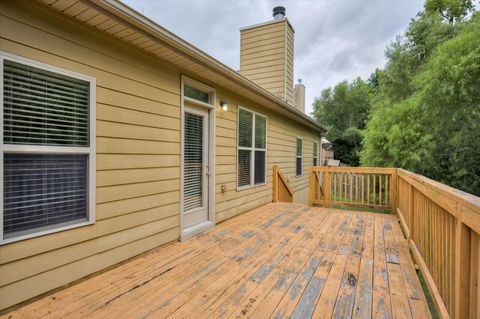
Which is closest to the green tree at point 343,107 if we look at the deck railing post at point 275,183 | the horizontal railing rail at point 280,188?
the horizontal railing rail at point 280,188

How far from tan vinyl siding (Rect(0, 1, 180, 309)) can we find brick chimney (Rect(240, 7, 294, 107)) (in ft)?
16.0

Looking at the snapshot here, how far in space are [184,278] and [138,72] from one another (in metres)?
2.20

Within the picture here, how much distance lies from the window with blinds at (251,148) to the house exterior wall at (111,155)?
6.10 ft

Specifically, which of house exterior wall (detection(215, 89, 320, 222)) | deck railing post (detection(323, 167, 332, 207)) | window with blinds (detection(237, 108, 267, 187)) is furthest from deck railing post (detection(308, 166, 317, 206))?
window with blinds (detection(237, 108, 267, 187))

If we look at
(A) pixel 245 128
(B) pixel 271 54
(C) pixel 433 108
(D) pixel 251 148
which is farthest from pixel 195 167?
(C) pixel 433 108

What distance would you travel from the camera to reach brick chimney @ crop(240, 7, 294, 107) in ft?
24.7

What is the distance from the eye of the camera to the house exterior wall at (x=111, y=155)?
1.90 m

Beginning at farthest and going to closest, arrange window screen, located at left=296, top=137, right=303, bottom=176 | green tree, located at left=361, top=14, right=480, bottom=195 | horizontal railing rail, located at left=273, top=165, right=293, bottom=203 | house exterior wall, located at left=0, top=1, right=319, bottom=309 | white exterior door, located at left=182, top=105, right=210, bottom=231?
1. window screen, located at left=296, top=137, right=303, bottom=176
2. horizontal railing rail, located at left=273, top=165, right=293, bottom=203
3. green tree, located at left=361, top=14, right=480, bottom=195
4. white exterior door, located at left=182, top=105, right=210, bottom=231
5. house exterior wall, located at left=0, top=1, right=319, bottom=309

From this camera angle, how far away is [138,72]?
2.81m

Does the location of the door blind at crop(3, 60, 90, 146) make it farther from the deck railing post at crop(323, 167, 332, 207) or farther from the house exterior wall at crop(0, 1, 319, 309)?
the deck railing post at crop(323, 167, 332, 207)

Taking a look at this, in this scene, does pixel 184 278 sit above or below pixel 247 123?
below

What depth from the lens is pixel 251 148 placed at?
5.37 meters

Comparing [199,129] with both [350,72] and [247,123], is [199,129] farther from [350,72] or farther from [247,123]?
[350,72]

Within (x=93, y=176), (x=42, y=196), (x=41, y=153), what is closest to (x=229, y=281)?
(x=93, y=176)
